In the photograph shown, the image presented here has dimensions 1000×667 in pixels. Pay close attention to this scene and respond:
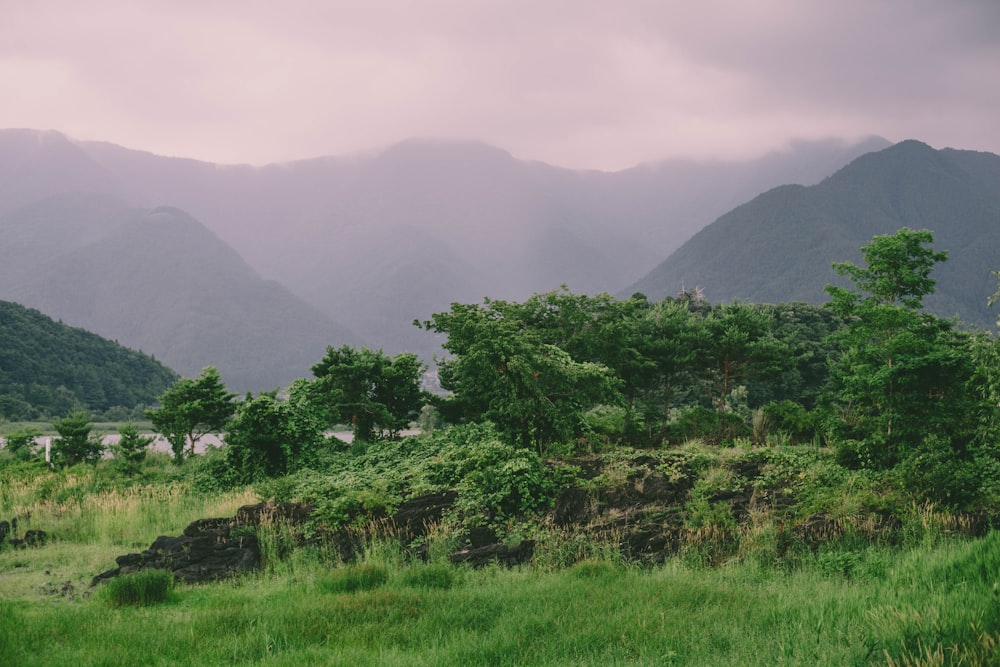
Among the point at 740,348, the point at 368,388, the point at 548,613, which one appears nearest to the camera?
the point at 548,613

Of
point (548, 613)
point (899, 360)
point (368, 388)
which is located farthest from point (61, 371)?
point (899, 360)

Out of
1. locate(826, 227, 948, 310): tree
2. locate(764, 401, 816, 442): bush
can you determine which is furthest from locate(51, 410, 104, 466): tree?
locate(826, 227, 948, 310): tree

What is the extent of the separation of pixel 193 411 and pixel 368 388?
629cm

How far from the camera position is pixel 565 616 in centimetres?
596

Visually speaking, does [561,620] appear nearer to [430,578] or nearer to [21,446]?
[430,578]

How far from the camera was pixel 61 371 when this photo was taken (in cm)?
6462

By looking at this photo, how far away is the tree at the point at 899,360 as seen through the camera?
1270 cm

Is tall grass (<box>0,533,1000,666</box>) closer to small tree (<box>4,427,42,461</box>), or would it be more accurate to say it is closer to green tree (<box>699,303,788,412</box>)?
green tree (<box>699,303,788,412</box>)

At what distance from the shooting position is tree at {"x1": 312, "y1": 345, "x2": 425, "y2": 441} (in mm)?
20734

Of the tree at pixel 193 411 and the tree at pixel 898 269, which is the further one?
the tree at pixel 193 411

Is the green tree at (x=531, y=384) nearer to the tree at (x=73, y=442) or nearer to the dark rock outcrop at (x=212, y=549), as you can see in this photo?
the dark rock outcrop at (x=212, y=549)

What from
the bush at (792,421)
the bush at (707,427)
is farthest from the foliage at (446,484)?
the bush at (792,421)

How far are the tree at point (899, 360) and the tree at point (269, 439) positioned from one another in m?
14.3

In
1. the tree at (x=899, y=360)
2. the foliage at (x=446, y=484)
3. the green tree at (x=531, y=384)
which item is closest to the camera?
the foliage at (x=446, y=484)
